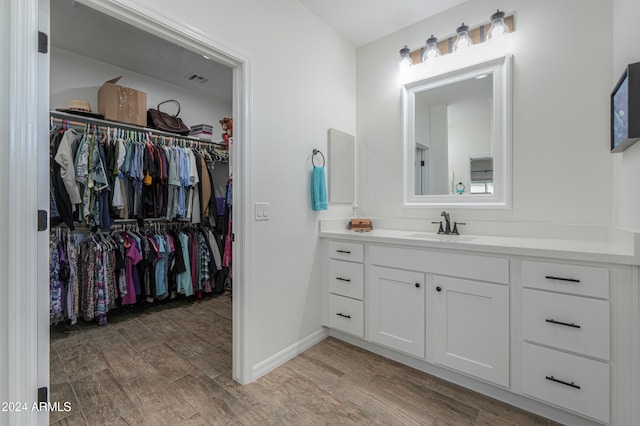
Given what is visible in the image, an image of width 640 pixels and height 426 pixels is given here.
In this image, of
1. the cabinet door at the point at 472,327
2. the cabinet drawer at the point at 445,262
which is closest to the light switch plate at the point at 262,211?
the cabinet drawer at the point at 445,262

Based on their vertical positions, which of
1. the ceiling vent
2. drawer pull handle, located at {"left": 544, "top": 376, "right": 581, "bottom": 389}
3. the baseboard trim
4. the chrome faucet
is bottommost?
the baseboard trim

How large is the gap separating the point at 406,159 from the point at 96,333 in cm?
324

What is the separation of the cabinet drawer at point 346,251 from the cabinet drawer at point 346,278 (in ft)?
0.13

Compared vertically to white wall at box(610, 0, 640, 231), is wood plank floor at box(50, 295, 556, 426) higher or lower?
lower

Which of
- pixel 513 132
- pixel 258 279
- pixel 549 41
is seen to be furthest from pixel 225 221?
pixel 549 41

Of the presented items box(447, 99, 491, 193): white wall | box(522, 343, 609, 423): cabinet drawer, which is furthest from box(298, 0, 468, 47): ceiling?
box(522, 343, 609, 423): cabinet drawer

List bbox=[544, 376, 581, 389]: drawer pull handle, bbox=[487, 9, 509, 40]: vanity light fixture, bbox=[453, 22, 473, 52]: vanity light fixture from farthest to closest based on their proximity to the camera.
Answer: bbox=[453, 22, 473, 52]: vanity light fixture, bbox=[487, 9, 509, 40]: vanity light fixture, bbox=[544, 376, 581, 389]: drawer pull handle

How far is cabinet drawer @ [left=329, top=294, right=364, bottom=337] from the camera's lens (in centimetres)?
223

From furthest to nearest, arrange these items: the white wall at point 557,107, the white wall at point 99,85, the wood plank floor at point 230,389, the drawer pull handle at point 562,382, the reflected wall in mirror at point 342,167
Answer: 1. the white wall at point 99,85
2. the reflected wall in mirror at point 342,167
3. the white wall at point 557,107
4. the wood plank floor at point 230,389
5. the drawer pull handle at point 562,382

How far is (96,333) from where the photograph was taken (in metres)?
2.57

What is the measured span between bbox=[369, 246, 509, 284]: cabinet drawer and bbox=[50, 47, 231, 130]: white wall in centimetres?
330

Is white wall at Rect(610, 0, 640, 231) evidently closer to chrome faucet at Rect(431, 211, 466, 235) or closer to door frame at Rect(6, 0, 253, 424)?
chrome faucet at Rect(431, 211, 466, 235)

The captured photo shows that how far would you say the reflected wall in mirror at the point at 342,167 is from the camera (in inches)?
101

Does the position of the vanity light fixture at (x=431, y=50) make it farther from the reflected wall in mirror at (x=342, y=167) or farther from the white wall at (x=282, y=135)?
the reflected wall in mirror at (x=342, y=167)
